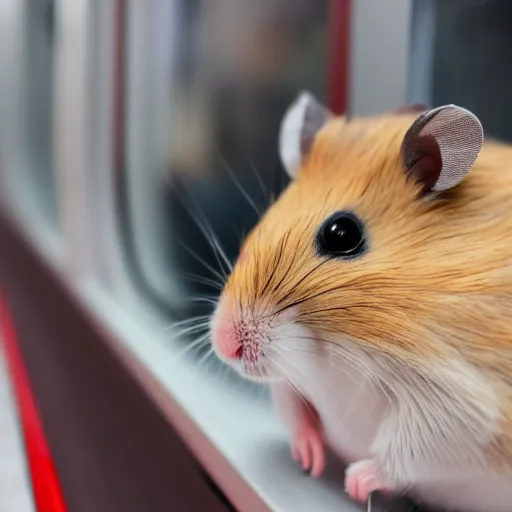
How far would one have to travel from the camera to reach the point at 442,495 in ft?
1.49

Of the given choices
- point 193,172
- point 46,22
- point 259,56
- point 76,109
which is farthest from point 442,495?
point 46,22

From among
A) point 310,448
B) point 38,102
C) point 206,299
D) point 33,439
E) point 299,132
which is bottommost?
point 33,439

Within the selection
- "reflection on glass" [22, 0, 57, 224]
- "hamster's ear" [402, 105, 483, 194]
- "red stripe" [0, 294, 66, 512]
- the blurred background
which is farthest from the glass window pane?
"reflection on glass" [22, 0, 57, 224]

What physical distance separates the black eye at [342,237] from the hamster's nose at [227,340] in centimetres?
8

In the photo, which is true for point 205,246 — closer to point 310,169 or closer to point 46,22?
point 310,169

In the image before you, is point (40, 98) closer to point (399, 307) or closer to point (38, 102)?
point (38, 102)

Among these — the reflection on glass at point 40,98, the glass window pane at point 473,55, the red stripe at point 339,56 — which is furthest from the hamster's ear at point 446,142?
the reflection on glass at point 40,98

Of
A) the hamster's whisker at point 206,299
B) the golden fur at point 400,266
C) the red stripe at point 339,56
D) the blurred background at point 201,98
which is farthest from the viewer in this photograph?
the red stripe at point 339,56

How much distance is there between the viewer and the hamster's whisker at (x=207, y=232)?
19.9 inches

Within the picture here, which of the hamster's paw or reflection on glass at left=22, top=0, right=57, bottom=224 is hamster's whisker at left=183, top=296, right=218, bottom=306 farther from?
reflection on glass at left=22, top=0, right=57, bottom=224

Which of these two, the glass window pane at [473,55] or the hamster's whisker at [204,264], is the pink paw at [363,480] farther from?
the glass window pane at [473,55]

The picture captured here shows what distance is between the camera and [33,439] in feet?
3.37

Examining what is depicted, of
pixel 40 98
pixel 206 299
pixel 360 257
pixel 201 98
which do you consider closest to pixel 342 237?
pixel 360 257

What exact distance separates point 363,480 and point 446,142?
0.23 meters
